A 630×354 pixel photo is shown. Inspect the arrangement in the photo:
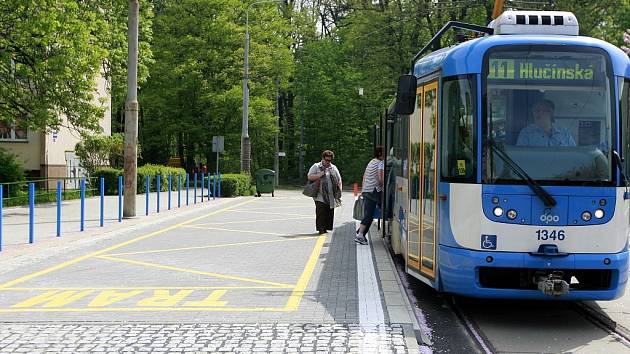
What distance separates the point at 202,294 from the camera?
8.45 meters

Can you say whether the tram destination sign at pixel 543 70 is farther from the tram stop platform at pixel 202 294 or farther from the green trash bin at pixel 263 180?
the green trash bin at pixel 263 180

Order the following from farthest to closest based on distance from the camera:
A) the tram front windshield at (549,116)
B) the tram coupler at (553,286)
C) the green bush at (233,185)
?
the green bush at (233,185), the tram front windshield at (549,116), the tram coupler at (553,286)

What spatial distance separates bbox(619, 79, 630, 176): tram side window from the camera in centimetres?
721

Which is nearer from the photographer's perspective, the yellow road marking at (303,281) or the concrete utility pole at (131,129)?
the yellow road marking at (303,281)

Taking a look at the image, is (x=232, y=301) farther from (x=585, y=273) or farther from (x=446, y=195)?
(x=585, y=273)

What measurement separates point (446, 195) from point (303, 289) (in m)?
2.31

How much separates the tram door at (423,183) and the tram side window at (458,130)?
10.5 inches

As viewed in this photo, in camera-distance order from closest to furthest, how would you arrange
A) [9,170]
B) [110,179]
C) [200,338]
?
1. [200,338]
2. [9,170]
3. [110,179]

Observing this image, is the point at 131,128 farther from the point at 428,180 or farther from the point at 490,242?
the point at 490,242

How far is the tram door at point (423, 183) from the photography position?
7.86m

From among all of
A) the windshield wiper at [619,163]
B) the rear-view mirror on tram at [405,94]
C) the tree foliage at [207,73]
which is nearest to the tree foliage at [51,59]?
the rear-view mirror on tram at [405,94]

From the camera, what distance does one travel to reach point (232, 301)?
26.3 feet

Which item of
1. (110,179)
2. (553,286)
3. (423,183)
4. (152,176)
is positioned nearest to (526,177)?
(553,286)

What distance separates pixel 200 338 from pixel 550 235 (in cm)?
336
